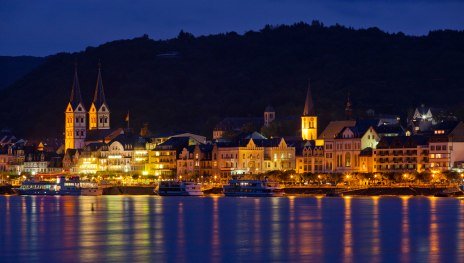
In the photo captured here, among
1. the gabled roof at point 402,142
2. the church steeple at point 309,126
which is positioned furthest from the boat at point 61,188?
the gabled roof at point 402,142

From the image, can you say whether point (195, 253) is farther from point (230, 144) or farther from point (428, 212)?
point (230, 144)

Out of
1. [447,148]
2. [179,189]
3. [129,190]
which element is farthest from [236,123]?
[447,148]

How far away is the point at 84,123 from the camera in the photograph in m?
167

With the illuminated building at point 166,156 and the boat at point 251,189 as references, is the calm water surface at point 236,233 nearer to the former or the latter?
the boat at point 251,189

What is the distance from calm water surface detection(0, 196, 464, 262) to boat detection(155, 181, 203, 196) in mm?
28414

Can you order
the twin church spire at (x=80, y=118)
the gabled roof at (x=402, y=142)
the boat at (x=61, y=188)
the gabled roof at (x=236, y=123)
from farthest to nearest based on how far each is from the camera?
1. the twin church spire at (x=80, y=118)
2. the gabled roof at (x=236, y=123)
3. the boat at (x=61, y=188)
4. the gabled roof at (x=402, y=142)

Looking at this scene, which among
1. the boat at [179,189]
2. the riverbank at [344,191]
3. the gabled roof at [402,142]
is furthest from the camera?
the gabled roof at [402,142]

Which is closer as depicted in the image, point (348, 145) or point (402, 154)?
point (402, 154)

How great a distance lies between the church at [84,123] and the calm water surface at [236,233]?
73100mm

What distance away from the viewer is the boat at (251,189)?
11556cm

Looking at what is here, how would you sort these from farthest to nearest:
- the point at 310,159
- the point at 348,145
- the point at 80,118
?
the point at 80,118
the point at 310,159
the point at 348,145

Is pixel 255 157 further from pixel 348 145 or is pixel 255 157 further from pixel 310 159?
pixel 348 145

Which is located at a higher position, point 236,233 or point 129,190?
point 129,190

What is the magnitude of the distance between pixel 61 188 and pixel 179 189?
1381cm
